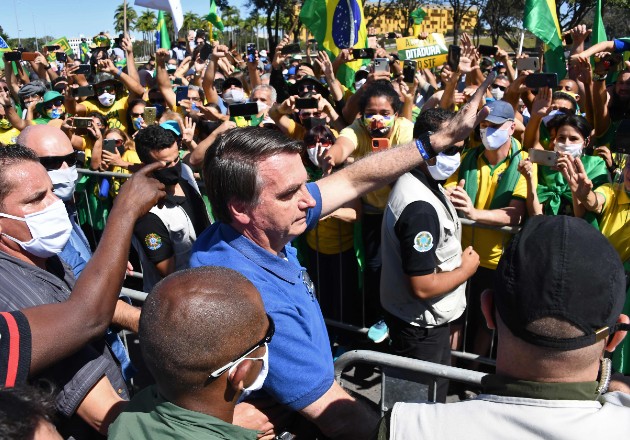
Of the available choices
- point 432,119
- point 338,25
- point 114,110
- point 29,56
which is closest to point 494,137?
point 432,119

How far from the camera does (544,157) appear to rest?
12.0ft

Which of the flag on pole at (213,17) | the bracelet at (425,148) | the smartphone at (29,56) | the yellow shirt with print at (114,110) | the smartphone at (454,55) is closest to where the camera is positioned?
the bracelet at (425,148)

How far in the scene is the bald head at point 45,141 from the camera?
3754 mm

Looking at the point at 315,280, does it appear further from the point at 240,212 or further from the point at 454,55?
the point at 454,55

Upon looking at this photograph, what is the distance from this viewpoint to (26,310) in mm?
1896

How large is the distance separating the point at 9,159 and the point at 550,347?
222 cm

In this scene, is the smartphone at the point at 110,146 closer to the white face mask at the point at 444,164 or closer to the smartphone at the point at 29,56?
the white face mask at the point at 444,164

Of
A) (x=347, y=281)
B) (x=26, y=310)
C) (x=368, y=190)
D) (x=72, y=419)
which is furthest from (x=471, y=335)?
(x=26, y=310)

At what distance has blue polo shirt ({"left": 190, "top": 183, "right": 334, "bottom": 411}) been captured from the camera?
6.53 feet

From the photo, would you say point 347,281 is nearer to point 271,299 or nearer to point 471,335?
point 471,335

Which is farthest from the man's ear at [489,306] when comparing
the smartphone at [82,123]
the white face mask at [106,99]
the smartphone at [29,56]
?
the smartphone at [29,56]

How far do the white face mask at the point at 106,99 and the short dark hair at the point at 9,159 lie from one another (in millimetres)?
5703

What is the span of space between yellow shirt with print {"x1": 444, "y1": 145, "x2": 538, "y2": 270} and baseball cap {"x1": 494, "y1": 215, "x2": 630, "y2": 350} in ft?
8.60

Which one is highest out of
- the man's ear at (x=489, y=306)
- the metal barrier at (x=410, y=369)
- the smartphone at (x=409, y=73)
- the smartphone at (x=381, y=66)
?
the smartphone at (x=381, y=66)
